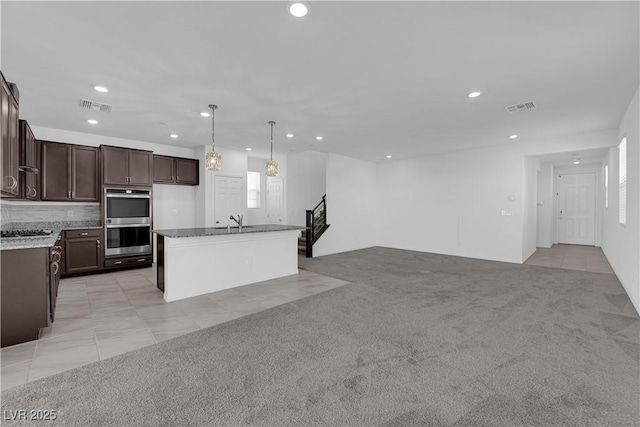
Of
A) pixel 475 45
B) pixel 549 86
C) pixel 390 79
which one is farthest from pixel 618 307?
pixel 390 79

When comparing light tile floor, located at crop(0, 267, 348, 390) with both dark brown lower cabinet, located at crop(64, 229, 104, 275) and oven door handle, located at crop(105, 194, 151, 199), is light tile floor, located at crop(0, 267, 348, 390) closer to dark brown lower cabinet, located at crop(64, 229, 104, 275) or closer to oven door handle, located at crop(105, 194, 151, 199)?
dark brown lower cabinet, located at crop(64, 229, 104, 275)

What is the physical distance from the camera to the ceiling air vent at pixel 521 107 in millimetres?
4094

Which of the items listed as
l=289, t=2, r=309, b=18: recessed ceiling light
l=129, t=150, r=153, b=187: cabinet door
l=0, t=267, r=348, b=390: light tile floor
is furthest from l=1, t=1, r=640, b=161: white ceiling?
l=0, t=267, r=348, b=390: light tile floor

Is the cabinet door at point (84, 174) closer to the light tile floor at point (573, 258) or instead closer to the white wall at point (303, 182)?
the white wall at point (303, 182)

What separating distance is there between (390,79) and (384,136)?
8.96 ft

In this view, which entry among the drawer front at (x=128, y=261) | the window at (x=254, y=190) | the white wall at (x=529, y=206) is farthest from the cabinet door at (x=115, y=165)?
the white wall at (x=529, y=206)

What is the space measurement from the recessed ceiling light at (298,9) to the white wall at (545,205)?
30.9 ft

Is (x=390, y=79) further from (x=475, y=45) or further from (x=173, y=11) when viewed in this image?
(x=173, y=11)

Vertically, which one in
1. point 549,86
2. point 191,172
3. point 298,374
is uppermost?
point 549,86

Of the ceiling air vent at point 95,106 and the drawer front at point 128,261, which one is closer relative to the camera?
the ceiling air vent at point 95,106

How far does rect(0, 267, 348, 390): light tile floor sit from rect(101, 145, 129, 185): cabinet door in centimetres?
186

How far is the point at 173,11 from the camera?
2.21 metres

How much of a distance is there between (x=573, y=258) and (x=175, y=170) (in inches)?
391

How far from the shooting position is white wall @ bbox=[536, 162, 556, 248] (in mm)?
8766
